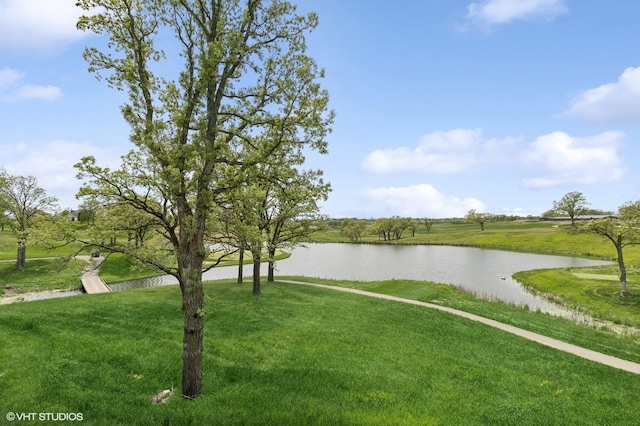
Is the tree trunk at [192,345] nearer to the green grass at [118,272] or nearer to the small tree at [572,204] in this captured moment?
the green grass at [118,272]

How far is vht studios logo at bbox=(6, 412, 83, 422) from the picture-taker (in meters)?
7.99

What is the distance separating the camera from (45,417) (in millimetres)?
8094

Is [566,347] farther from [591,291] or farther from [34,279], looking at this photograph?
[34,279]

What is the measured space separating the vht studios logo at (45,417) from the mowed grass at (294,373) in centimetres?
30

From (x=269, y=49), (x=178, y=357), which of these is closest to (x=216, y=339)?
(x=178, y=357)

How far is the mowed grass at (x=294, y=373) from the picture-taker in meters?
9.12

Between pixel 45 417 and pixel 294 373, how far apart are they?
271 inches

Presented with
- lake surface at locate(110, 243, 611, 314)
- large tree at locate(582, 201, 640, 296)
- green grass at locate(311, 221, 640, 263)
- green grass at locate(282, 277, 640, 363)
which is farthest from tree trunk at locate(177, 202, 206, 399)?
green grass at locate(311, 221, 640, 263)

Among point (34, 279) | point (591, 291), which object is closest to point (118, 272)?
point (34, 279)

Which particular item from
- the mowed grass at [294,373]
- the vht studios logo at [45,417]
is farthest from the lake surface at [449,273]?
the vht studios logo at [45,417]

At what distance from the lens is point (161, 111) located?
1128 cm

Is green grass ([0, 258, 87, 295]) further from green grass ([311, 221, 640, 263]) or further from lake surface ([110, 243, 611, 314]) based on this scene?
green grass ([311, 221, 640, 263])

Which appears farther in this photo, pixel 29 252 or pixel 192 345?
pixel 29 252

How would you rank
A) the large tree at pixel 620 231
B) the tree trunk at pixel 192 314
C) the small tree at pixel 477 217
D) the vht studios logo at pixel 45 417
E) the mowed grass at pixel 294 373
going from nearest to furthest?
the vht studios logo at pixel 45 417 < the mowed grass at pixel 294 373 < the tree trunk at pixel 192 314 < the large tree at pixel 620 231 < the small tree at pixel 477 217
